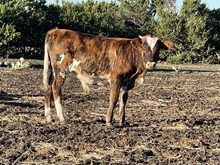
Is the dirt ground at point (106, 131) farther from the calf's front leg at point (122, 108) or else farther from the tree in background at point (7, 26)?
the tree in background at point (7, 26)

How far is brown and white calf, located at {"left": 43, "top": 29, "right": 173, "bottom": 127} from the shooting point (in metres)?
11.6

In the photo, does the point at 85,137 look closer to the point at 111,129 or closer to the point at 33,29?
the point at 111,129

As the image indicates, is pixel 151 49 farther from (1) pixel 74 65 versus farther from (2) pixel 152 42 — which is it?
(1) pixel 74 65

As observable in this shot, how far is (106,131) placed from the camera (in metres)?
10.5

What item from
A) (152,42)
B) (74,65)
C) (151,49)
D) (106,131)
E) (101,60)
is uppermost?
(152,42)

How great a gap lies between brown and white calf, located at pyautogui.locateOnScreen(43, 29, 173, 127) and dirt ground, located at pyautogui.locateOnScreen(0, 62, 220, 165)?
81 cm

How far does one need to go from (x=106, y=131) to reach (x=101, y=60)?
1.86m

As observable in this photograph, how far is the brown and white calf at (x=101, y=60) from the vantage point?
11625 millimetres

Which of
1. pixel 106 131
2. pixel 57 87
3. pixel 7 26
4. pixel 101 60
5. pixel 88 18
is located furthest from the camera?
pixel 88 18

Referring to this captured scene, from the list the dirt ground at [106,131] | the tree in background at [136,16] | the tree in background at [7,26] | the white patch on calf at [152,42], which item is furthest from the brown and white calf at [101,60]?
the tree in background at [136,16]

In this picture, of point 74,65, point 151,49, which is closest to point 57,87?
point 74,65

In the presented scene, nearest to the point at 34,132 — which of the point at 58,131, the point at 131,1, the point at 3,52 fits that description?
the point at 58,131

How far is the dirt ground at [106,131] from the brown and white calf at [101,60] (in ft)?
2.65

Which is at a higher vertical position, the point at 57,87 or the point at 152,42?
the point at 152,42
